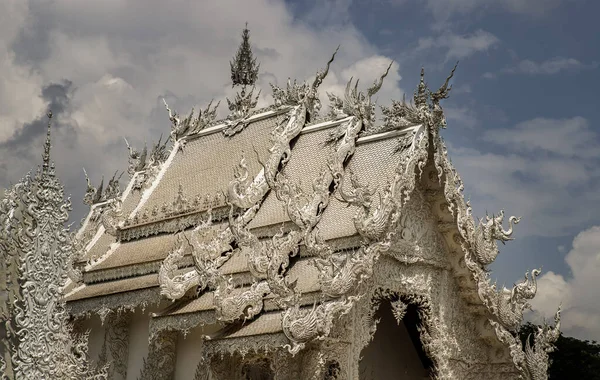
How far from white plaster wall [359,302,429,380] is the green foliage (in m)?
7.93

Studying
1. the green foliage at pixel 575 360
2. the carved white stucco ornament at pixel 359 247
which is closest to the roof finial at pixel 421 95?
the carved white stucco ornament at pixel 359 247

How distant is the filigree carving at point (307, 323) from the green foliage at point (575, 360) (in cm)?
1155

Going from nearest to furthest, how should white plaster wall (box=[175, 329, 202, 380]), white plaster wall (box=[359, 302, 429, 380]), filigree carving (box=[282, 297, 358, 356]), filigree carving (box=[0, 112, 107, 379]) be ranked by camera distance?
filigree carving (box=[0, 112, 107, 379]) < filigree carving (box=[282, 297, 358, 356]) < white plaster wall (box=[175, 329, 202, 380]) < white plaster wall (box=[359, 302, 429, 380])

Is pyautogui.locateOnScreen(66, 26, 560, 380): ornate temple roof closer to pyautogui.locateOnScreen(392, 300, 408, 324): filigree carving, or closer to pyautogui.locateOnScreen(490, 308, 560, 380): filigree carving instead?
pyautogui.locateOnScreen(490, 308, 560, 380): filigree carving

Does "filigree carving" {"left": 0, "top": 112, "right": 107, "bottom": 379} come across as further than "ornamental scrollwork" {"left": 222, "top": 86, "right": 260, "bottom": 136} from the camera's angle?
No

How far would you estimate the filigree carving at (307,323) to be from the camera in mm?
10375

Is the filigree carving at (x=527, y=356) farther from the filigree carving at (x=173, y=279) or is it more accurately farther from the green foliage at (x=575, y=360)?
the green foliage at (x=575, y=360)

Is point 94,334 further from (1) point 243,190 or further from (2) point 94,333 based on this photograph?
(1) point 243,190

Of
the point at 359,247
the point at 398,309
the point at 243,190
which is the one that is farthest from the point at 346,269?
the point at 243,190

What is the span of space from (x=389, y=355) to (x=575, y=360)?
9.00 metres

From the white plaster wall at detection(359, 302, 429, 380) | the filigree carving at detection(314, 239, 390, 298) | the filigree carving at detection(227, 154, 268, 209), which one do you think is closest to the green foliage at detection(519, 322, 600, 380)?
the white plaster wall at detection(359, 302, 429, 380)

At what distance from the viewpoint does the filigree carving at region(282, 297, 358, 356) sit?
10.4m

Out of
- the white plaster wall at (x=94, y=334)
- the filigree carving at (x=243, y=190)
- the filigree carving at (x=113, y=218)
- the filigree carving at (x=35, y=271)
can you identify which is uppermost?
the filigree carving at (x=113, y=218)

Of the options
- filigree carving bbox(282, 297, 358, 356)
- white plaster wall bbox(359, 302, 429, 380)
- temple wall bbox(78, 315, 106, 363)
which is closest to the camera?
filigree carving bbox(282, 297, 358, 356)
